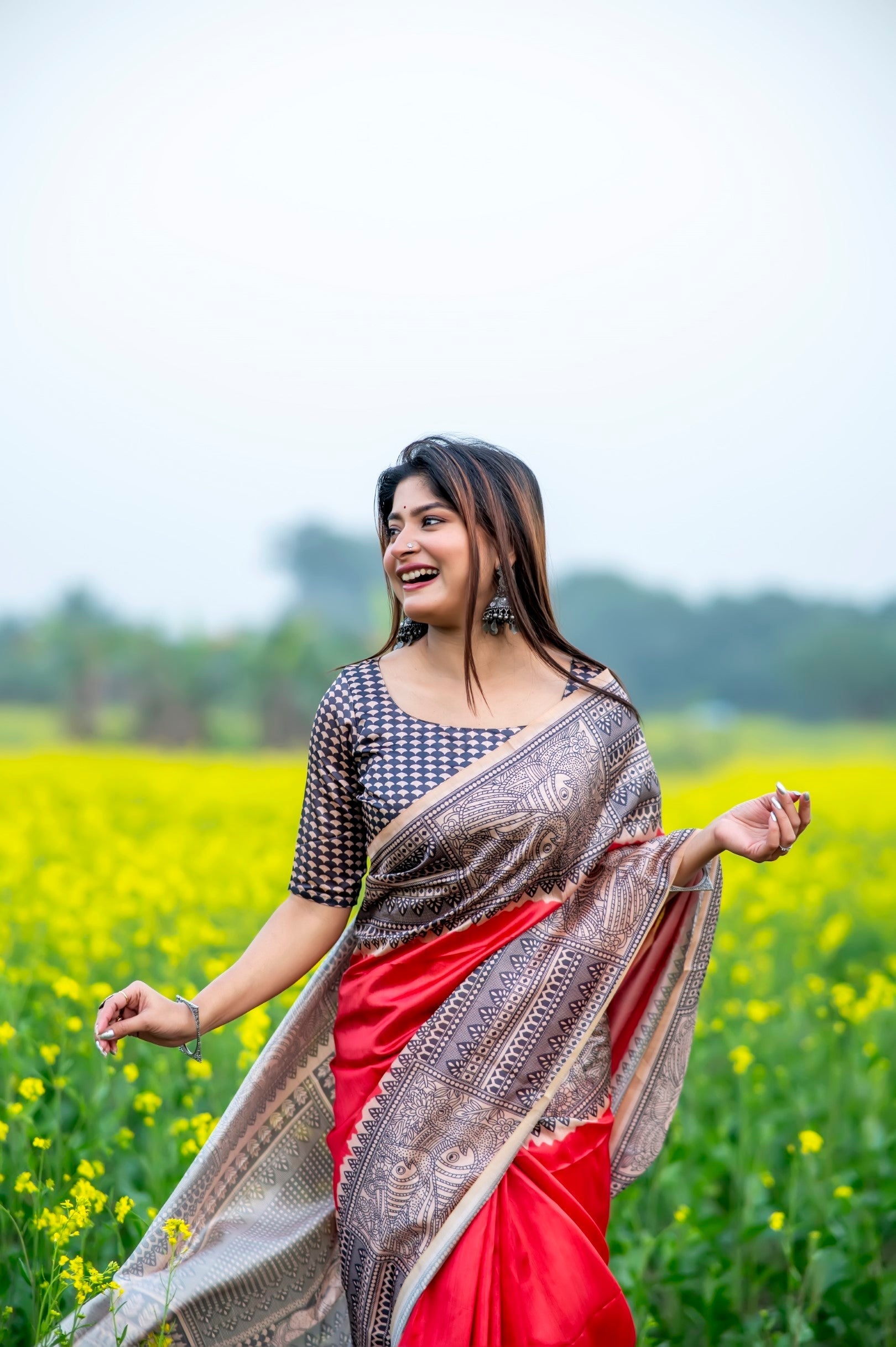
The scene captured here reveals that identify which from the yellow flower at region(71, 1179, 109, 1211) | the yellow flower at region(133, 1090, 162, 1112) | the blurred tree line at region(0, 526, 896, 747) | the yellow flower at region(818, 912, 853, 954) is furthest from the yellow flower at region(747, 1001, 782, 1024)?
the blurred tree line at region(0, 526, 896, 747)

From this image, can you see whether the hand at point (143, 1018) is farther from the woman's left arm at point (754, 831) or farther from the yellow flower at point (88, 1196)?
the woman's left arm at point (754, 831)

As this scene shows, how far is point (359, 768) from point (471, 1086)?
0.56 meters

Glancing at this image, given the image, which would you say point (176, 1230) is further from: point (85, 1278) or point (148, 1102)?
point (148, 1102)

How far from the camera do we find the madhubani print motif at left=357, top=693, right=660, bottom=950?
2.00 meters

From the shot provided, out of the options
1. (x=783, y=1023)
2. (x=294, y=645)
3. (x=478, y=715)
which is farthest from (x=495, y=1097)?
(x=294, y=645)

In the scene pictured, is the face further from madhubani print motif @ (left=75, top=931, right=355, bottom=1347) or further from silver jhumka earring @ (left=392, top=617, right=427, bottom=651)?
madhubani print motif @ (left=75, top=931, right=355, bottom=1347)

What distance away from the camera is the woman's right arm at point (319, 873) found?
2115 millimetres

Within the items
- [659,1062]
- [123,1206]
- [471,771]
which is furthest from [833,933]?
[123,1206]

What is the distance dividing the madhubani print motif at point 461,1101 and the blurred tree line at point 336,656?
35.7ft

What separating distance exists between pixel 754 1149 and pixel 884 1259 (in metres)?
0.44

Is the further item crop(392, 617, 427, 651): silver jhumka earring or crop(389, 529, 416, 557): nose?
crop(392, 617, 427, 651): silver jhumka earring

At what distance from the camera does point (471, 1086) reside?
196 centimetres

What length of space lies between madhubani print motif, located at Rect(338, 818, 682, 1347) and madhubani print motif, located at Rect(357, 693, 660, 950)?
0.19 feet

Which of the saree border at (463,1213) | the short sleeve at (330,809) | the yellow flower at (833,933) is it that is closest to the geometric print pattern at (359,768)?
the short sleeve at (330,809)
